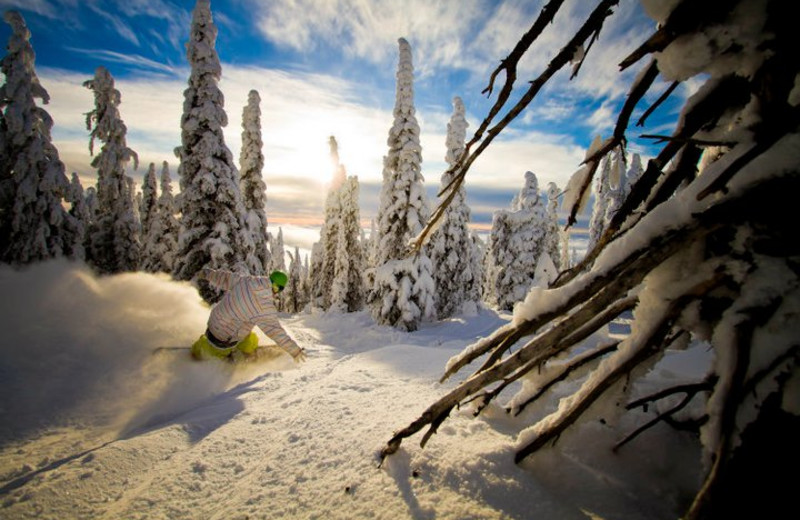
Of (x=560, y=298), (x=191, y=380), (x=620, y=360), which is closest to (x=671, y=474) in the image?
(x=620, y=360)

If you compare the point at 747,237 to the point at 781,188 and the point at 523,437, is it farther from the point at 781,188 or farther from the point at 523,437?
the point at 523,437

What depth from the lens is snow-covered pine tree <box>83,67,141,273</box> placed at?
22141mm

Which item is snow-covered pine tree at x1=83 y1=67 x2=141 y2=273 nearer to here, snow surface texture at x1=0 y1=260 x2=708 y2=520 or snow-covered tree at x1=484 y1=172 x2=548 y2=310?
snow surface texture at x1=0 y1=260 x2=708 y2=520

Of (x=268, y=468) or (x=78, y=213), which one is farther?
(x=78, y=213)

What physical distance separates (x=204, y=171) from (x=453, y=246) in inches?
582

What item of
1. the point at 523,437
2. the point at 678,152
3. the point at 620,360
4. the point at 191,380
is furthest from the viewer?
the point at 191,380

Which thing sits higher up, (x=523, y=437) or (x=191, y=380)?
(x=523, y=437)

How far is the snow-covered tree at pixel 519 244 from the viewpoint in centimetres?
2838

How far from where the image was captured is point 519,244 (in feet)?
94.4

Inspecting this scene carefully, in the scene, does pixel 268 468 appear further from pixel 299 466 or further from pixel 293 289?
pixel 293 289

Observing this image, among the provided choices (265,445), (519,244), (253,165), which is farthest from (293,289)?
(265,445)

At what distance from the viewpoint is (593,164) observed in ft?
5.14

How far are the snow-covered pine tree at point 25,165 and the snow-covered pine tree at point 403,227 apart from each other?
55.9ft

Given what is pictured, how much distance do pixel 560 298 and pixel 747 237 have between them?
0.52 meters
